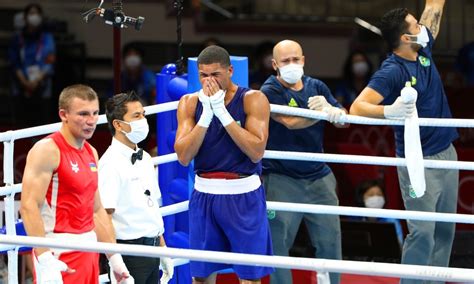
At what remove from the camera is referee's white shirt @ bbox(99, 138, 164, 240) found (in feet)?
21.6

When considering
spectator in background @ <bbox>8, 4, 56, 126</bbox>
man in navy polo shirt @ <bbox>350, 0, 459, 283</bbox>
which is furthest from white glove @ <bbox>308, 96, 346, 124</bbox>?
spectator in background @ <bbox>8, 4, 56, 126</bbox>

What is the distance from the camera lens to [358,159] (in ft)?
23.4

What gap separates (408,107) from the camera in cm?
684

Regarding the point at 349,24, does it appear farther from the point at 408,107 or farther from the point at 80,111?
the point at 80,111

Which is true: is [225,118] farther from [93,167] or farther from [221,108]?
[93,167]

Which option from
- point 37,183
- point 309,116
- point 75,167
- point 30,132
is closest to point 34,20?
point 309,116

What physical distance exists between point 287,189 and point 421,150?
2.88 ft

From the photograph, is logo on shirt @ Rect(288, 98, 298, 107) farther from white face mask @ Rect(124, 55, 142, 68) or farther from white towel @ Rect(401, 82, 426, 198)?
white face mask @ Rect(124, 55, 142, 68)

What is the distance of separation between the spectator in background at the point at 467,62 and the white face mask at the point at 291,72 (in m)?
6.24

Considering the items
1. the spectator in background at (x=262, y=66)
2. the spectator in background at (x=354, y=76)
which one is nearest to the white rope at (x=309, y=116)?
the spectator in background at (x=262, y=66)

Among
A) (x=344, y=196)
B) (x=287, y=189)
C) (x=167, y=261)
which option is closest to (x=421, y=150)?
(x=287, y=189)

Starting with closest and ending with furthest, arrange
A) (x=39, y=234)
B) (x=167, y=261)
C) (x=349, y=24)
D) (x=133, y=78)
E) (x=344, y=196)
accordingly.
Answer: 1. (x=39, y=234)
2. (x=167, y=261)
3. (x=344, y=196)
4. (x=133, y=78)
5. (x=349, y=24)

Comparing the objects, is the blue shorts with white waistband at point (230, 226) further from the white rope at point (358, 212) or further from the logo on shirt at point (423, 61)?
the logo on shirt at point (423, 61)

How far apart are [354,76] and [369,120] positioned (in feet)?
19.4
